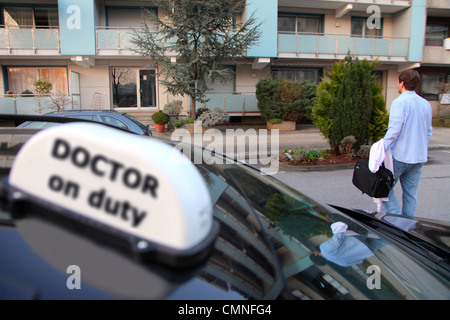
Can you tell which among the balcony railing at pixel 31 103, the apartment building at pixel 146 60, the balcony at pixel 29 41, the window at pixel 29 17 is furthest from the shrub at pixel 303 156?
the window at pixel 29 17

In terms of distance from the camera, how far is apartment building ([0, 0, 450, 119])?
15.9 m

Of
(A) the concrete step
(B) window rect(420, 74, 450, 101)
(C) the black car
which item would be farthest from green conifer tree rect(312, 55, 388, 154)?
(B) window rect(420, 74, 450, 101)

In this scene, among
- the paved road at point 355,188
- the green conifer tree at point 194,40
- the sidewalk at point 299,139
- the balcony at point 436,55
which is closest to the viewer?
the paved road at point 355,188

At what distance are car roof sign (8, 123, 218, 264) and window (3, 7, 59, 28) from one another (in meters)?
20.1

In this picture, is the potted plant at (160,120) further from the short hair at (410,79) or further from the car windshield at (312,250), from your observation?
the car windshield at (312,250)

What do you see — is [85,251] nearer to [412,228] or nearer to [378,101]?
[412,228]

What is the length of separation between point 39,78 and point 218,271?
19.7 meters

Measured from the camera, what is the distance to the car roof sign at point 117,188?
688 millimetres

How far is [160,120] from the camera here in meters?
15.1

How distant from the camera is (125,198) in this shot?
0.71m

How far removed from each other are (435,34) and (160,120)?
18.7m

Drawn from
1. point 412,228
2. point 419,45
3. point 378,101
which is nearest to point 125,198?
point 412,228

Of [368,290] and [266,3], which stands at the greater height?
[266,3]

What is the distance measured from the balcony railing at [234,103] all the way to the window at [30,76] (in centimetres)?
762
